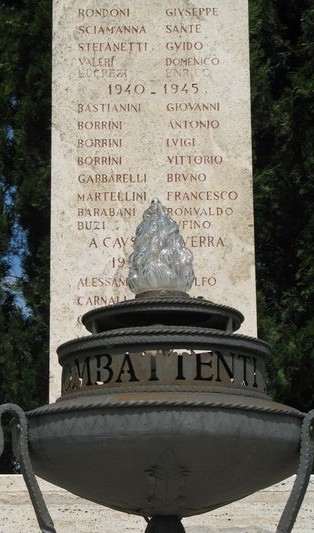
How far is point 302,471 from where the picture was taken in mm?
2395

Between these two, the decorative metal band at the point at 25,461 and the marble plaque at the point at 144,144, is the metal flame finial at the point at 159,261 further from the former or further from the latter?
the marble plaque at the point at 144,144

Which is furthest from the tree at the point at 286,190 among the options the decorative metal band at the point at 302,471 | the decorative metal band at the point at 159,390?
the decorative metal band at the point at 159,390

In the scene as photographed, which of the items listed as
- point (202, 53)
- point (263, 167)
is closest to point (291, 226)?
point (263, 167)

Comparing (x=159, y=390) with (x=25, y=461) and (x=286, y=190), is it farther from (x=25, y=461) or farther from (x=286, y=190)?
(x=286, y=190)

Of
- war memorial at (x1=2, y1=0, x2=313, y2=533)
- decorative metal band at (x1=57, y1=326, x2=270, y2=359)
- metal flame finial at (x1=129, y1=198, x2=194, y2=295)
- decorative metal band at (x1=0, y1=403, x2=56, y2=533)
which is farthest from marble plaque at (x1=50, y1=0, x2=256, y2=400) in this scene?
decorative metal band at (x1=57, y1=326, x2=270, y2=359)

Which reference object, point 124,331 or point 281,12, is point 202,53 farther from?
point 124,331

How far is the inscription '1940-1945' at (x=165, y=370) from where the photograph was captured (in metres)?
2.32

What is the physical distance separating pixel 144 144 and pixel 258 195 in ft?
4.84

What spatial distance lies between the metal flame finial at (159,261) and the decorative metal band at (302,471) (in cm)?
46

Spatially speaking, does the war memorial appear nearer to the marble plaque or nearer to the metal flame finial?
the marble plaque

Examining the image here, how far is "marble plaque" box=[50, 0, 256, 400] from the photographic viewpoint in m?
8.13

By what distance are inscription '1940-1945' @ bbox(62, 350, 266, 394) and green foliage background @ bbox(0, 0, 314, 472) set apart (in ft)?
21.3

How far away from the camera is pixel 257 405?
227 cm

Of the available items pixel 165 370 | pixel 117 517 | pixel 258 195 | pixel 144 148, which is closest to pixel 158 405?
pixel 165 370
